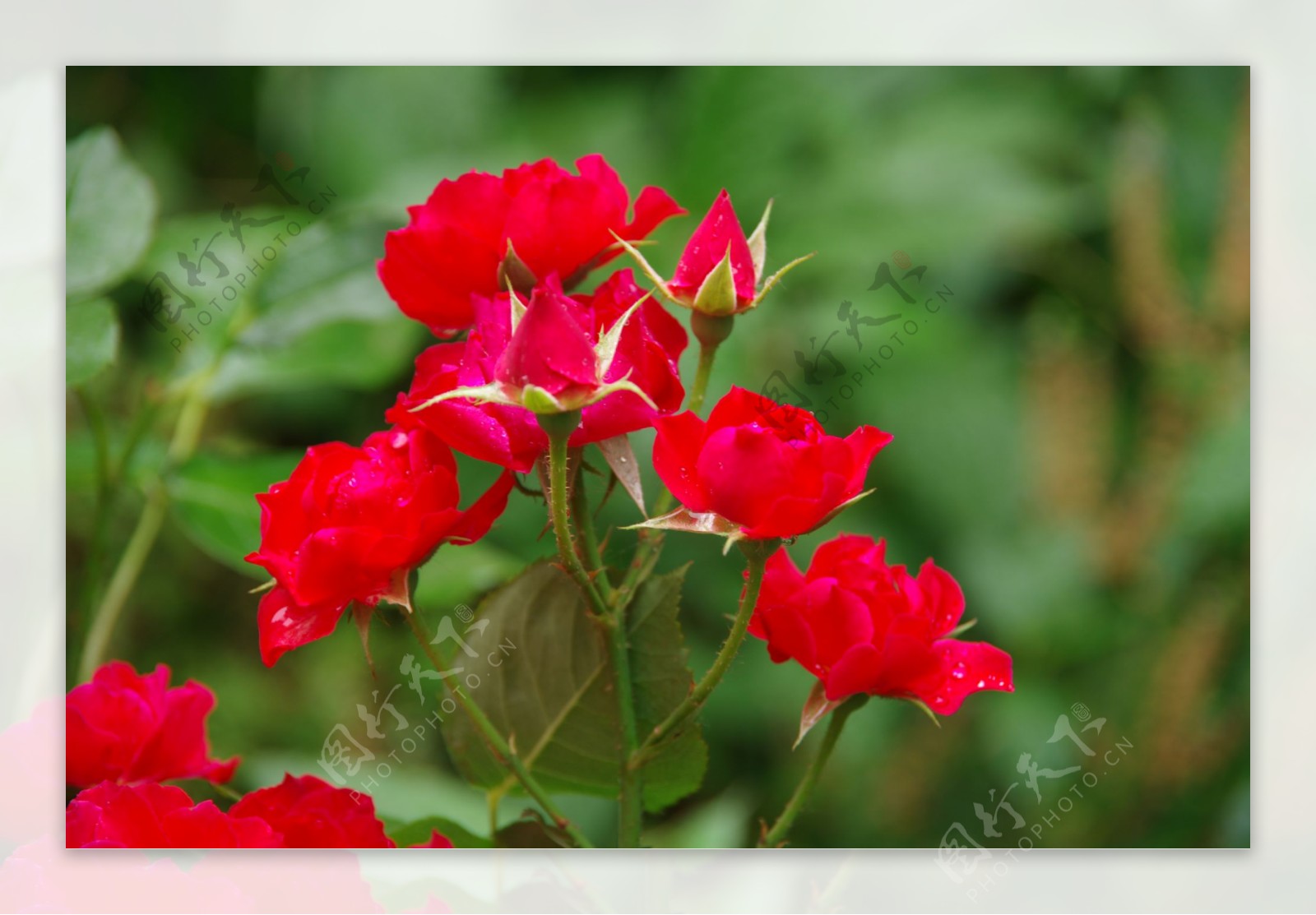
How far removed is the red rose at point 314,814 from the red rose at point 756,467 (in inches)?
9.2

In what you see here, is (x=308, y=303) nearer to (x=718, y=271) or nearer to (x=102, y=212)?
(x=102, y=212)

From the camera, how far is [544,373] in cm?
47

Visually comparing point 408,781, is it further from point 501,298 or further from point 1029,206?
point 1029,206

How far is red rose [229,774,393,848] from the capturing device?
0.59m

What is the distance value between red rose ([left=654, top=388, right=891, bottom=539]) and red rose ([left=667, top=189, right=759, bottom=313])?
0.19 ft

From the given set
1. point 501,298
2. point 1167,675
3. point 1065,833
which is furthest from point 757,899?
point 501,298

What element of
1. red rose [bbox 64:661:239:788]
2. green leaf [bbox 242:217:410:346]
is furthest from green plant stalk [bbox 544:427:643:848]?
green leaf [bbox 242:217:410:346]

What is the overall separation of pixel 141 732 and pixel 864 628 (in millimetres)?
360

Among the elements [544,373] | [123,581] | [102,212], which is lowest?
[123,581]

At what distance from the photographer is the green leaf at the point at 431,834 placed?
2.09 ft

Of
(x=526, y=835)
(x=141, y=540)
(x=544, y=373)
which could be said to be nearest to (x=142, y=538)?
(x=141, y=540)

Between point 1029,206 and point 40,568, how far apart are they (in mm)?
774

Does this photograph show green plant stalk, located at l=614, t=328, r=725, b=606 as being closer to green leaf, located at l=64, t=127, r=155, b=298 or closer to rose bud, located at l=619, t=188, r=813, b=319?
rose bud, located at l=619, t=188, r=813, b=319

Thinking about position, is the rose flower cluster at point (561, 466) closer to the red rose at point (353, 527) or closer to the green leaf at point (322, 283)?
the red rose at point (353, 527)
